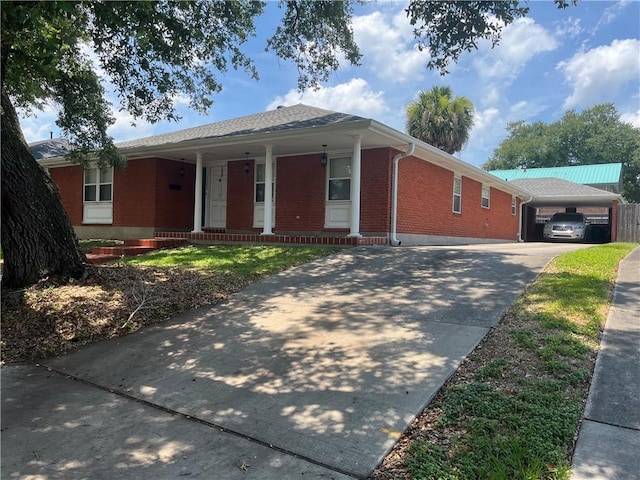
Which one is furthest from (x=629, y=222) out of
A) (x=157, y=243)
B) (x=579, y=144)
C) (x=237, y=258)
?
(x=579, y=144)

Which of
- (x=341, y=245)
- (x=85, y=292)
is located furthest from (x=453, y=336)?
(x=341, y=245)

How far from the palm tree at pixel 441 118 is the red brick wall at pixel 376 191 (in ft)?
50.8

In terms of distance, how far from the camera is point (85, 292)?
6508 millimetres

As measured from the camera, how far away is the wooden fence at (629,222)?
22859 mm

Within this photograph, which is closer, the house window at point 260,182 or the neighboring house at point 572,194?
the house window at point 260,182

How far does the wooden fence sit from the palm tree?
8979 mm

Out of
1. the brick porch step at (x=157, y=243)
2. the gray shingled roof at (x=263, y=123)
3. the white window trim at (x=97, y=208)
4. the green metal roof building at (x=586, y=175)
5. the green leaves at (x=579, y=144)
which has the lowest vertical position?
the brick porch step at (x=157, y=243)

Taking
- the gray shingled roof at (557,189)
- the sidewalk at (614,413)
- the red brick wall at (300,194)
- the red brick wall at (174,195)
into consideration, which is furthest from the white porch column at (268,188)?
the gray shingled roof at (557,189)

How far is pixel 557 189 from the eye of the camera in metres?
24.9

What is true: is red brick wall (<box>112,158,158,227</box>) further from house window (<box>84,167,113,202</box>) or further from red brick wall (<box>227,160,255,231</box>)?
red brick wall (<box>227,160,255,231</box>)

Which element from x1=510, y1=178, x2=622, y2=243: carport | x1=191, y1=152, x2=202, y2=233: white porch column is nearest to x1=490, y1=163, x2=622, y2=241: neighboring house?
x1=510, y1=178, x2=622, y2=243: carport

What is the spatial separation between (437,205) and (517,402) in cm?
1213

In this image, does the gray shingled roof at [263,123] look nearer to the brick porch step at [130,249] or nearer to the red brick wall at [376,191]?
the red brick wall at [376,191]

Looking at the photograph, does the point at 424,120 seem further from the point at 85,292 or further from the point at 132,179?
the point at 85,292
